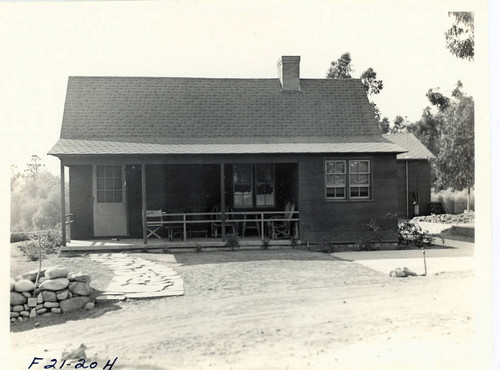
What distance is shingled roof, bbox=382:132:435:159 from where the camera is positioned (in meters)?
27.6

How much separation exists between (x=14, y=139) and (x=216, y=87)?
1007 cm

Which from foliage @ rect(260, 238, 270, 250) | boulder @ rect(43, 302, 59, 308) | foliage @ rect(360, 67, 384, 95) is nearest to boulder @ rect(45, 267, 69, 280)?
boulder @ rect(43, 302, 59, 308)

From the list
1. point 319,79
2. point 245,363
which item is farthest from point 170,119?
point 245,363

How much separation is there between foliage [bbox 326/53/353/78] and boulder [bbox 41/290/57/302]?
2375 centimetres

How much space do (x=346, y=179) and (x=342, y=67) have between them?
1591 cm

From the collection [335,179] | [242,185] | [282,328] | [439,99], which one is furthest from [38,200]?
[439,99]

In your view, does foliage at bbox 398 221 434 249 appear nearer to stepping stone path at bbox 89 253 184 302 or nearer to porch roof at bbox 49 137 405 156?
porch roof at bbox 49 137 405 156

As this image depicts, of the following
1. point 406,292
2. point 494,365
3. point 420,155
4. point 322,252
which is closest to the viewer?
point 494,365

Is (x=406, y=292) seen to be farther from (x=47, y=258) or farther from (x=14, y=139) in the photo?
(x=47, y=258)

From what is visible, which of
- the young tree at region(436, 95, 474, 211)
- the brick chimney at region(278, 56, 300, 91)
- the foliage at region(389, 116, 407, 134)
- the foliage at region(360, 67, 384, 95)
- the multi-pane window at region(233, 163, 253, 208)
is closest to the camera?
the multi-pane window at region(233, 163, 253, 208)

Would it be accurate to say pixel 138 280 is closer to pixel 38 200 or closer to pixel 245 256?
pixel 245 256

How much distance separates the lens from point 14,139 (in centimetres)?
864

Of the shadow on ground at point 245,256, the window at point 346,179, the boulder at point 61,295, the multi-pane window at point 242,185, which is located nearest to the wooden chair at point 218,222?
the multi-pane window at point 242,185

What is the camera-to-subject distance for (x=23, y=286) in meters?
9.05
